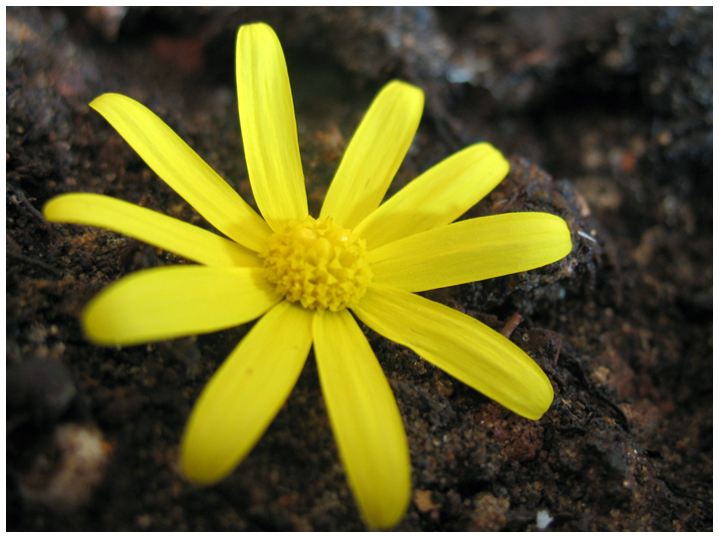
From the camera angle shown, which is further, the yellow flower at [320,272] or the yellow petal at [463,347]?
the yellow petal at [463,347]

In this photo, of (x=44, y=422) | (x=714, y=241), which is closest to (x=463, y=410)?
(x=44, y=422)

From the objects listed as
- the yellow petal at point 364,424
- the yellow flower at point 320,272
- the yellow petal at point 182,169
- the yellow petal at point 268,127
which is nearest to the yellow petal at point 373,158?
the yellow flower at point 320,272

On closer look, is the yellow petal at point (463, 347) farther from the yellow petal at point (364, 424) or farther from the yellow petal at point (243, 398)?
the yellow petal at point (243, 398)

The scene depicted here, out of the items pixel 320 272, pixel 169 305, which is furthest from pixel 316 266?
pixel 169 305

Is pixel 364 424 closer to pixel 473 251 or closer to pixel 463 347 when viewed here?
pixel 463 347

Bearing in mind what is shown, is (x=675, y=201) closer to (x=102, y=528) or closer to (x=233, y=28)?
(x=233, y=28)

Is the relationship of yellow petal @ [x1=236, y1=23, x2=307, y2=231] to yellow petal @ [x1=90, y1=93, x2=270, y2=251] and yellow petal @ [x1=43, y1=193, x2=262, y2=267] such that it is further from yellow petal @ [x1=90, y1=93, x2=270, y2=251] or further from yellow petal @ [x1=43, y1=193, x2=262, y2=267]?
yellow petal @ [x1=43, y1=193, x2=262, y2=267]
